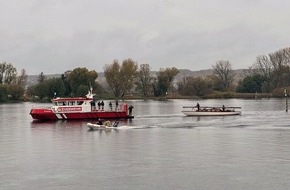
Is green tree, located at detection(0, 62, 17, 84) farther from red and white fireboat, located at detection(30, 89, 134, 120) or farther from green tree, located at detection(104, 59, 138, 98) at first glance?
red and white fireboat, located at detection(30, 89, 134, 120)

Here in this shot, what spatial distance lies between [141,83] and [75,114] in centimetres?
12089

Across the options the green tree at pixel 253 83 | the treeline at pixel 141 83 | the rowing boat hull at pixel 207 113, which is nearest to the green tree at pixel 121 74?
the treeline at pixel 141 83

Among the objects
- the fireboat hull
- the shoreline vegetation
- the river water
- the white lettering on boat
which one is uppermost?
the shoreline vegetation

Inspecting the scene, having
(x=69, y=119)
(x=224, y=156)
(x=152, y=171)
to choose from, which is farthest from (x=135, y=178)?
(x=69, y=119)

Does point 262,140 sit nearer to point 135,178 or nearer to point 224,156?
point 224,156

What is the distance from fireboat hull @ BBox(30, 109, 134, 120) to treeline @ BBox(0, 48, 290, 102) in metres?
91.2

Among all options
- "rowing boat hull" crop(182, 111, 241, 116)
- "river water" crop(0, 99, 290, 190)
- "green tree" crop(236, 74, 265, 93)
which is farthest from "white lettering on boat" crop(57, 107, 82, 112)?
"green tree" crop(236, 74, 265, 93)

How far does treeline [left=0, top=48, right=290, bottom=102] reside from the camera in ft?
575

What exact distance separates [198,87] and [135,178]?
165 m

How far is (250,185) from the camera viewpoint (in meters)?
24.1

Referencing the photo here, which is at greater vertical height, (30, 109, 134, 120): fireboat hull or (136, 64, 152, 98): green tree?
(136, 64, 152, 98): green tree

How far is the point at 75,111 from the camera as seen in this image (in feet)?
242

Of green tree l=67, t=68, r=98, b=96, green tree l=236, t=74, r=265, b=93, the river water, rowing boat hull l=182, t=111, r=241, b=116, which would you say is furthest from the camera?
green tree l=236, t=74, r=265, b=93

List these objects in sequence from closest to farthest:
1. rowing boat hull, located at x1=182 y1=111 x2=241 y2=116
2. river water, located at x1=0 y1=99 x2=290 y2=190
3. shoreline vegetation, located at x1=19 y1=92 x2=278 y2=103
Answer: river water, located at x1=0 y1=99 x2=290 y2=190 < rowing boat hull, located at x1=182 y1=111 x2=241 y2=116 < shoreline vegetation, located at x1=19 y1=92 x2=278 y2=103
